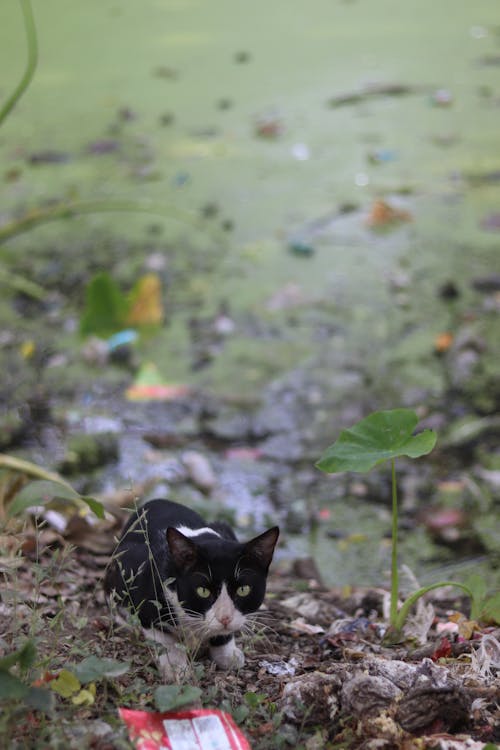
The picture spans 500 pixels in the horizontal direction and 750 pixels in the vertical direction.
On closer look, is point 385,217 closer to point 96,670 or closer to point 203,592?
point 203,592

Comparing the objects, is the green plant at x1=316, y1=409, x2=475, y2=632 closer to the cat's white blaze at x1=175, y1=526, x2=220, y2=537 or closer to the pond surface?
the cat's white blaze at x1=175, y1=526, x2=220, y2=537

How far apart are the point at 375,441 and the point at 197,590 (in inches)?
14.0

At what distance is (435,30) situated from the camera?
450 cm

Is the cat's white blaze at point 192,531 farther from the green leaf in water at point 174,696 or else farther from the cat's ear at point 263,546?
the green leaf in water at point 174,696

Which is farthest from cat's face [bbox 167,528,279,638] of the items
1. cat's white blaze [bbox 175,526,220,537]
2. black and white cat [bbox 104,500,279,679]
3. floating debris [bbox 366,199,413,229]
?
floating debris [bbox 366,199,413,229]

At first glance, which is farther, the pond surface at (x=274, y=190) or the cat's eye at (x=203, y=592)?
the pond surface at (x=274, y=190)

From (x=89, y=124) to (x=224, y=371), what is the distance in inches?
70.4

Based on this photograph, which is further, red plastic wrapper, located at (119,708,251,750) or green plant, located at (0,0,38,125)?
green plant, located at (0,0,38,125)

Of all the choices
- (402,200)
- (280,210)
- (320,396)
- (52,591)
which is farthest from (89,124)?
(52,591)

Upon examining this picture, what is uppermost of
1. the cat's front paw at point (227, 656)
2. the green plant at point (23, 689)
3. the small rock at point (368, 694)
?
the green plant at point (23, 689)

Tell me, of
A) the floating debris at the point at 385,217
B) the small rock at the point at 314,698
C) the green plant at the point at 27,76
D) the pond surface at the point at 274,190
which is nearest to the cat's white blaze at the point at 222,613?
the small rock at the point at 314,698

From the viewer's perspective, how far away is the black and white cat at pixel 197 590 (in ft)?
4.19

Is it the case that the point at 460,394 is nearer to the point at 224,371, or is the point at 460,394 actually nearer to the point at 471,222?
the point at 224,371

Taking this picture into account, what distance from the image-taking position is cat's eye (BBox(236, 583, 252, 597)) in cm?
130
